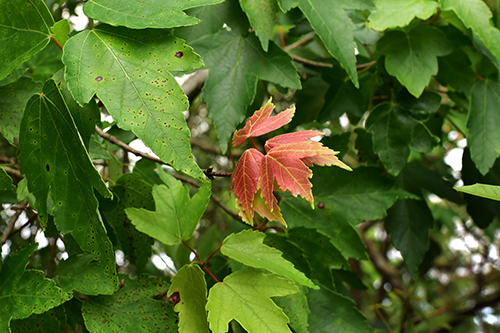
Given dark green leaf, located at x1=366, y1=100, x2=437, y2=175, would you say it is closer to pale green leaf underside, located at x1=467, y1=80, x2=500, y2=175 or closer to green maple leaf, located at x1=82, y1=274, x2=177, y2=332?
pale green leaf underside, located at x1=467, y1=80, x2=500, y2=175

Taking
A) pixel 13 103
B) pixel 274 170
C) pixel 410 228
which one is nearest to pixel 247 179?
pixel 274 170

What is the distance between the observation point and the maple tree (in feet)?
1.86

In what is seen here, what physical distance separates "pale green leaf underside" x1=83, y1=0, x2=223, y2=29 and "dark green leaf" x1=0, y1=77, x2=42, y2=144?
21cm

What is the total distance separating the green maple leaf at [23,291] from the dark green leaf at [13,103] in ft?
0.63

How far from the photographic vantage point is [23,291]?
618mm

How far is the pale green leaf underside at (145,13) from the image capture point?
0.58 m

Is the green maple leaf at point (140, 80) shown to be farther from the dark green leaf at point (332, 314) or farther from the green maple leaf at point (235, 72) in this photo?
the dark green leaf at point (332, 314)

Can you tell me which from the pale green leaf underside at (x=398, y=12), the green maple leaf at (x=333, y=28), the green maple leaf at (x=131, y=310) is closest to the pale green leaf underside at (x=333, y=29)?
the green maple leaf at (x=333, y=28)

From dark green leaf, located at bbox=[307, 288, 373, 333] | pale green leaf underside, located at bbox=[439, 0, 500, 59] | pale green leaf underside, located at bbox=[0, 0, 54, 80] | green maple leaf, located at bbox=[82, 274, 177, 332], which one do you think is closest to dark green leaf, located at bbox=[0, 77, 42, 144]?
pale green leaf underside, located at bbox=[0, 0, 54, 80]

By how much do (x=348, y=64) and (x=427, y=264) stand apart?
0.90m

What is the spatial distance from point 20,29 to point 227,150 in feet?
1.32

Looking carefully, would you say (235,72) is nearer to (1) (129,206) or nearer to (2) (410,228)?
(1) (129,206)

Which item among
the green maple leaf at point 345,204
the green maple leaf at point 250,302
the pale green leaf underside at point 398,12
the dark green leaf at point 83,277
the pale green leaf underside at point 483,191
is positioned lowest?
the green maple leaf at point 345,204

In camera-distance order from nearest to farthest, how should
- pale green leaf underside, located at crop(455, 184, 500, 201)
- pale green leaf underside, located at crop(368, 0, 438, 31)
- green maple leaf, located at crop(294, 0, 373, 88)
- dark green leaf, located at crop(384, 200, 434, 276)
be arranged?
1. pale green leaf underside, located at crop(455, 184, 500, 201)
2. green maple leaf, located at crop(294, 0, 373, 88)
3. pale green leaf underside, located at crop(368, 0, 438, 31)
4. dark green leaf, located at crop(384, 200, 434, 276)
